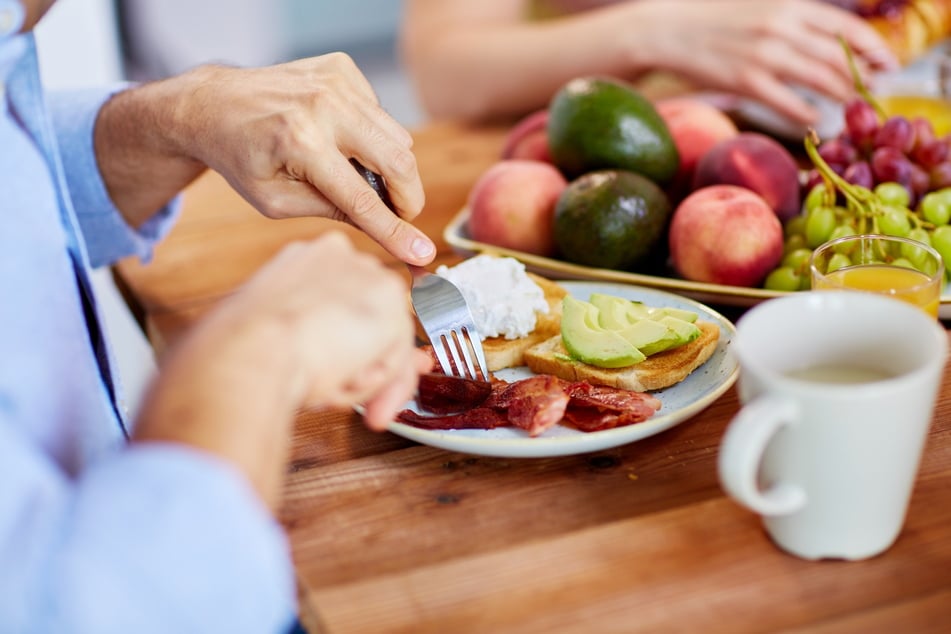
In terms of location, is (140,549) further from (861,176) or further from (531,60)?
(531,60)

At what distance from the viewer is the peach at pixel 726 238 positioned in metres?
1.07

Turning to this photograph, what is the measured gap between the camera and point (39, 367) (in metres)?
0.67

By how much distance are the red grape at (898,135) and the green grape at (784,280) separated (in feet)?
0.71

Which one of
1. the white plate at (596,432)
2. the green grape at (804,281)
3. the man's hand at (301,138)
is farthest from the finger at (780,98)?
the man's hand at (301,138)

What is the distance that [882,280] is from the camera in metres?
0.88

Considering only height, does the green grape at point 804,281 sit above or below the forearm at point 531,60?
above

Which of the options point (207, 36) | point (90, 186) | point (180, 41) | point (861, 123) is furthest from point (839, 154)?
point (207, 36)

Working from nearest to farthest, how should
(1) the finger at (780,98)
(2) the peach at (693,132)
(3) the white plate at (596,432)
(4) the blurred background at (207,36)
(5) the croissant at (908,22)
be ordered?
(3) the white plate at (596,432)
(2) the peach at (693,132)
(1) the finger at (780,98)
(5) the croissant at (908,22)
(4) the blurred background at (207,36)

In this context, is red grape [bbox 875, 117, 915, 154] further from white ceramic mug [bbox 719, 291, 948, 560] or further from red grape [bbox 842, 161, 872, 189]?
white ceramic mug [bbox 719, 291, 948, 560]

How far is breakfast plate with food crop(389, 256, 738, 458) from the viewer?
80cm

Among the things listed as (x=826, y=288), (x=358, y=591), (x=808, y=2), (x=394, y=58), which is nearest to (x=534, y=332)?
(x=826, y=288)

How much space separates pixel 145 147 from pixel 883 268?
81cm

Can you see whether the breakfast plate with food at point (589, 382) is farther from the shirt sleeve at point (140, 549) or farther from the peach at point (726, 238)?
the shirt sleeve at point (140, 549)

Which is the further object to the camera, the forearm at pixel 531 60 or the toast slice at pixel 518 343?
the forearm at pixel 531 60
